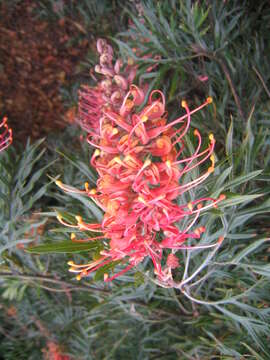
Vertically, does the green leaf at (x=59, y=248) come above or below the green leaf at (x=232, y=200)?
above

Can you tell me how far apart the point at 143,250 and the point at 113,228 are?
8cm

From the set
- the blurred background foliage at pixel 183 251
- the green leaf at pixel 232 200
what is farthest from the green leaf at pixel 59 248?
the green leaf at pixel 232 200

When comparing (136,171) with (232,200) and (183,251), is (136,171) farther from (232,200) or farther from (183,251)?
(183,251)

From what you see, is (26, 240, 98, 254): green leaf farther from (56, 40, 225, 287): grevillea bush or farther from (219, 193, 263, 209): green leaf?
(219, 193, 263, 209): green leaf

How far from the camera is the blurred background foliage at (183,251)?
76 cm

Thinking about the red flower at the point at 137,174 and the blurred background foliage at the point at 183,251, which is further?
the blurred background foliage at the point at 183,251

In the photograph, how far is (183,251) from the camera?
2.84 ft

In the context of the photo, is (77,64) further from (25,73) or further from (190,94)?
(190,94)

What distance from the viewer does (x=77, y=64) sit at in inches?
84.1

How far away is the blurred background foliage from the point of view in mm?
758

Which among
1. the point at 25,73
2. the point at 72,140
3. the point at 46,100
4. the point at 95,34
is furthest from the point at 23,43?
the point at 72,140

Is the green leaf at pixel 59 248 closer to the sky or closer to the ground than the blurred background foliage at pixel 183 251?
closer to the sky

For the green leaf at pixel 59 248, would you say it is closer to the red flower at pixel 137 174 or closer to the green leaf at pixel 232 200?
the red flower at pixel 137 174

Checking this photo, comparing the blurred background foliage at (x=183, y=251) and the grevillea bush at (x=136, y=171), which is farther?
the blurred background foliage at (x=183, y=251)
